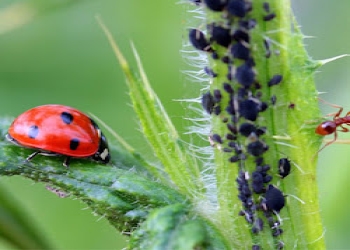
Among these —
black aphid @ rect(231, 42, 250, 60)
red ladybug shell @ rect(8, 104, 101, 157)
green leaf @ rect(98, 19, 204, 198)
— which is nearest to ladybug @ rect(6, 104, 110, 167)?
red ladybug shell @ rect(8, 104, 101, 157)

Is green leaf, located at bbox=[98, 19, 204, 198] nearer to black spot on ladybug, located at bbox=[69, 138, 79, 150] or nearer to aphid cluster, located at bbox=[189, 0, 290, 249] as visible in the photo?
aphid cluster, located at bbox=[189, 0, 290, 249]

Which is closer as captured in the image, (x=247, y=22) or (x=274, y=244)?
(x=247, y=22)

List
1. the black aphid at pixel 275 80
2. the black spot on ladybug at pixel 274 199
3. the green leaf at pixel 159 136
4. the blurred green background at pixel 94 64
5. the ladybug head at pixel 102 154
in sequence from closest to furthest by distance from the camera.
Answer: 1. the black aphid at pixel 275 80
2. the black spot on ladybug at pixel 274 199
3. the green leaf at pixel 159 136
4. the ladybug head at pixel 102 154
5. the blurred green background at pixel 94 64

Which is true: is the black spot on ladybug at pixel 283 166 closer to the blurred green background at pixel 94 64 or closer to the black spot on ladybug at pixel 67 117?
the black spot on ladybug at pixel 67 117

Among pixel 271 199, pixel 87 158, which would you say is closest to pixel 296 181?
pixel 271 199

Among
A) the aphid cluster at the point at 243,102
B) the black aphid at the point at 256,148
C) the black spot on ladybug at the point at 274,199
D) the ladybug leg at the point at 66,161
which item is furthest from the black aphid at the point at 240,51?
the ladybug leg at the point at 66,161

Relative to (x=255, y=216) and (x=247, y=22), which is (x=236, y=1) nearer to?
(x=247, y=22)
